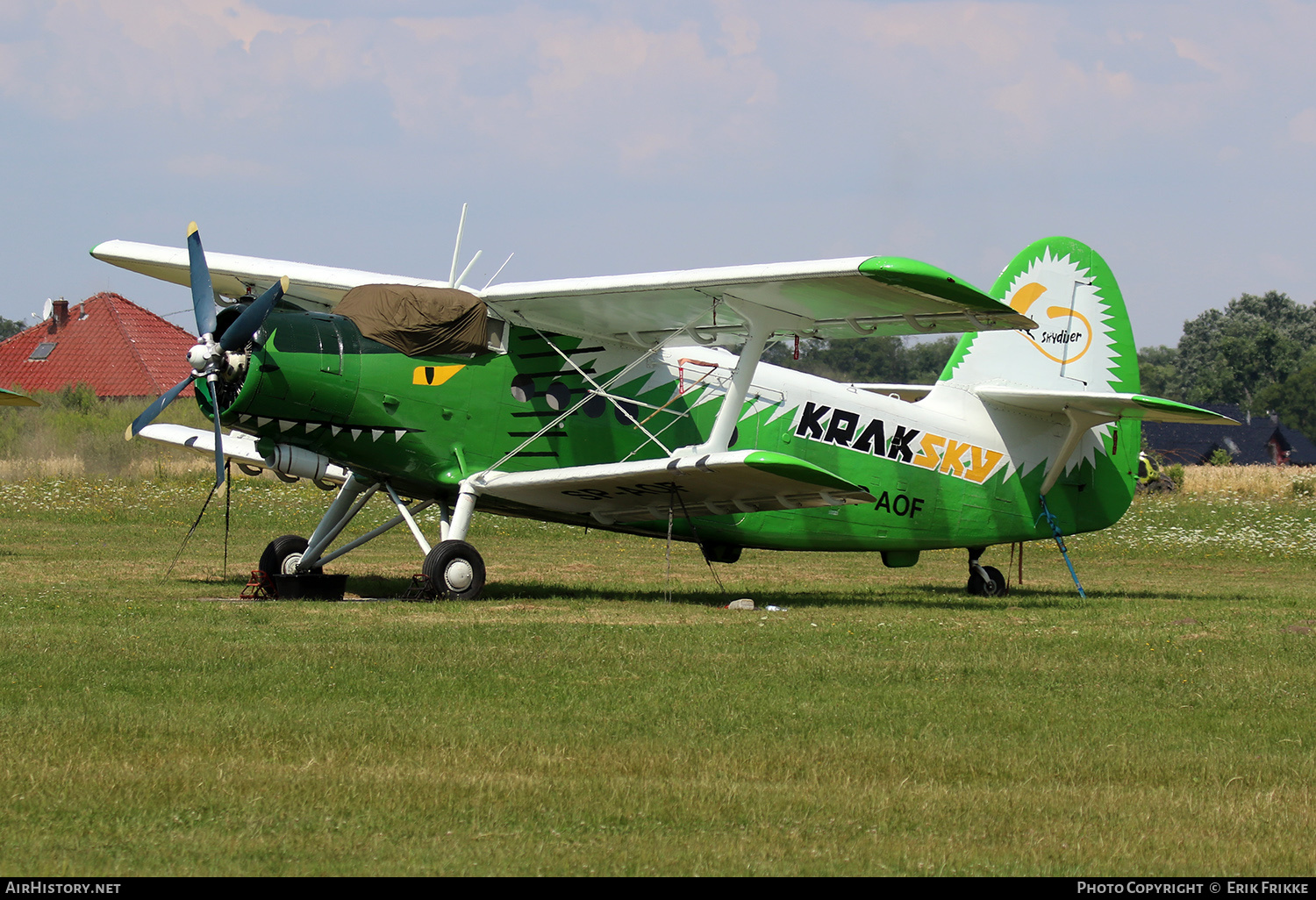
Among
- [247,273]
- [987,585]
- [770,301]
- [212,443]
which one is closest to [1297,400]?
[987,585]

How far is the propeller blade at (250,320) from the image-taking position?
1273 centimetres

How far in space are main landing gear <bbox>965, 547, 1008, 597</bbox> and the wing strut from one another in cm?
509

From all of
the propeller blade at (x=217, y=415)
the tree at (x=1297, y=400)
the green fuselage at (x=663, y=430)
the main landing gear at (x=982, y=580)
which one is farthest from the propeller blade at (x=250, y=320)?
the tree at (x=1297, y=400)

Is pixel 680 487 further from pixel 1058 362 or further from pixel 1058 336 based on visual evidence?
pixel 1058 336

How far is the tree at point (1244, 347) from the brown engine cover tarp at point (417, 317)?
312 feet

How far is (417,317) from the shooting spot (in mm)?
13805

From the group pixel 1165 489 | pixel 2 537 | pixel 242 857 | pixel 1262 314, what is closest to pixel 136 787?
pixel 242 857

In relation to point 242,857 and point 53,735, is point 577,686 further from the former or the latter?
point 242,857

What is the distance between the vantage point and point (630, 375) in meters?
15.0

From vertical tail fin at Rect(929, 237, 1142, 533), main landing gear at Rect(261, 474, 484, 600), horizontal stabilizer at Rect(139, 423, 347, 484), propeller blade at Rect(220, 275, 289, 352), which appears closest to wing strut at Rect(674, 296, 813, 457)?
main landing gear at Rect(261, 474, 484, 600)

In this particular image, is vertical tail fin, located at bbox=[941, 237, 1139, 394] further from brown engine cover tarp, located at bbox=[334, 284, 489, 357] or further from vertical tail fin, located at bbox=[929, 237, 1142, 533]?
brown engine cover tarp, located at bbox=[334, 284, 489, 357]

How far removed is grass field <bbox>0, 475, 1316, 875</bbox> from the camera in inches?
208

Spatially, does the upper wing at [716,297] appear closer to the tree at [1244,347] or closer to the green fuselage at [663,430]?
the green fuselage at [663,430]

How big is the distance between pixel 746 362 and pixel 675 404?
142 cm
